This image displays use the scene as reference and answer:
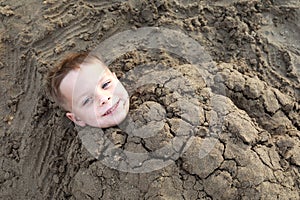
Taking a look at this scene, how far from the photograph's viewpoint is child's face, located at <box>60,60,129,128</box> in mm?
2420

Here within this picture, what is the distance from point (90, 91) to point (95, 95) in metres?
0.03

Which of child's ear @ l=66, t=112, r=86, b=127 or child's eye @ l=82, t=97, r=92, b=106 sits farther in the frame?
child's ear @ l=66, t=112, r=86, b=127

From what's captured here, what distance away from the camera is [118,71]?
2.82 meters

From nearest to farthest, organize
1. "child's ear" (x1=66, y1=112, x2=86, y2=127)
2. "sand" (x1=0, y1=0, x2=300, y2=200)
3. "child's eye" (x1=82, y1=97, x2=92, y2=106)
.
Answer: "sand" (x1=0, y1=0, x2=300, y2=200) → "child's eye" (x1=82, y1=97, x2=92, y2=106) → "child's ear" (x1=66, y1=112, x2=86, y2=127)

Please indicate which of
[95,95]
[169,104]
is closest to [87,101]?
[95,95]

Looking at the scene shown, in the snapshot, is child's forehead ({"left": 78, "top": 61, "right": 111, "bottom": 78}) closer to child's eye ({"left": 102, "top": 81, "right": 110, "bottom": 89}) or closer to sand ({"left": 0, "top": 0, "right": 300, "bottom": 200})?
child's eye ({"left": 102, "top": 81, "right": 110, "bottom": 89})

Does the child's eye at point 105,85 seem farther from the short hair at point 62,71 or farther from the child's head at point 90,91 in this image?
the short hair at point 62,71

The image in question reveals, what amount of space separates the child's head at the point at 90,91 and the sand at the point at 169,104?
0.08 meters

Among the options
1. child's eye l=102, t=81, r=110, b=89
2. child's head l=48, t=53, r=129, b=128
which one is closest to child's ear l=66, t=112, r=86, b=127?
child's head l=48, t=53, r=129, b=128

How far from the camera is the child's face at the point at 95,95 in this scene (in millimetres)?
2420

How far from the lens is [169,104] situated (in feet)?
8.12

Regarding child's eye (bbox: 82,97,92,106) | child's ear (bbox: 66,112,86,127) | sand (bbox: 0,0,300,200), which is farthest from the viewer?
child's ear (bbox: 66,112,86,127)

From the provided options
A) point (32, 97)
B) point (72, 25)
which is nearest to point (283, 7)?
point (72, 25)

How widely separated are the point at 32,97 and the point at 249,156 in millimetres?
1406
